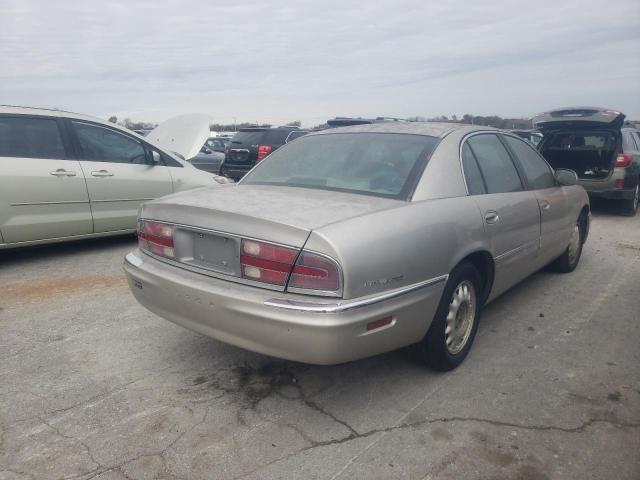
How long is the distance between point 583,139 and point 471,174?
6838mm

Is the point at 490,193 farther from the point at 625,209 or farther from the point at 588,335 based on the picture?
the point at 625,209

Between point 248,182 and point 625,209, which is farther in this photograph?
point 625,209

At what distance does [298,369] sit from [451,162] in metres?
1.62

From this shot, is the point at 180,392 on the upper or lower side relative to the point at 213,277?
lower

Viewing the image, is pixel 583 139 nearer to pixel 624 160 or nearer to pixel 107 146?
pixel 624 160

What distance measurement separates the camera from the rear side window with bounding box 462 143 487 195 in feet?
10.9

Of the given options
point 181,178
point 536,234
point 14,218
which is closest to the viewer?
point 536,234

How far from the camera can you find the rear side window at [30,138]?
202 inches

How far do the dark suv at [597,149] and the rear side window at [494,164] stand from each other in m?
5.14

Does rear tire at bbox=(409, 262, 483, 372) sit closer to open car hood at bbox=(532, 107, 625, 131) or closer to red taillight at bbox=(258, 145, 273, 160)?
open car hood at bbox=(532, 107, 625, 131)

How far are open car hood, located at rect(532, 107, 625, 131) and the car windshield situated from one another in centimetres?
611

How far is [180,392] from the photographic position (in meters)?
2.88

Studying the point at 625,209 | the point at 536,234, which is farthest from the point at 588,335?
the point at 625,209

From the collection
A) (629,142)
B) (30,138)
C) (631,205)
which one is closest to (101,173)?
(30,138)
